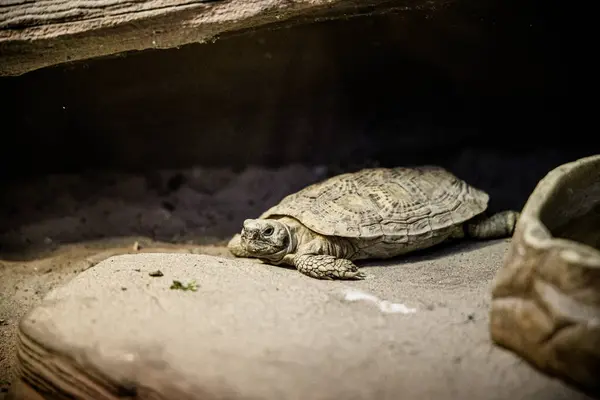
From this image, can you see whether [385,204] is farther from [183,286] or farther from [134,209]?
[134,209]

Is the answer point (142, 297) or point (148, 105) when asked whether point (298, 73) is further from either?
point (142, 297)

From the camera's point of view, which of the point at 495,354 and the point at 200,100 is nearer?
the point at 495,354

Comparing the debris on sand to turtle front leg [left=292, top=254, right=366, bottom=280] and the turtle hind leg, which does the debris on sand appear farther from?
the turtle hind leg

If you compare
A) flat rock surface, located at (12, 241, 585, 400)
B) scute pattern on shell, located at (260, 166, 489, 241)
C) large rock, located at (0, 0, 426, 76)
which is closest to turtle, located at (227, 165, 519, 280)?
scute pattern on shell, located at (260, 166, 489, 241)

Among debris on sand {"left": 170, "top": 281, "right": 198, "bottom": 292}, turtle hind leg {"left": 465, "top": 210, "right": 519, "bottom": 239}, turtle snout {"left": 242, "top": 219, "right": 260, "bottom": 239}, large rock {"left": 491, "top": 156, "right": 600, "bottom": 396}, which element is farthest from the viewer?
turtle hind leg {"left": 465, "top": 210, "right": 519, "bottom": 239}

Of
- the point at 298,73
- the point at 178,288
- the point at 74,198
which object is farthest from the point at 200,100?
the point at 178,288

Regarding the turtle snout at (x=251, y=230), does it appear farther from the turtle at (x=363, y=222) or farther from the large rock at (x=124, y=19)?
the large rock at (x=124, y=19)

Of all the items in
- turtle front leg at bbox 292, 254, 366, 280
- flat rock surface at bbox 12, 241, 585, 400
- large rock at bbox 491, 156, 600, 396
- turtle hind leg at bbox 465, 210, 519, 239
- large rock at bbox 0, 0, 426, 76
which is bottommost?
turtle hind leg at bbox 465, 210, 519, 239
